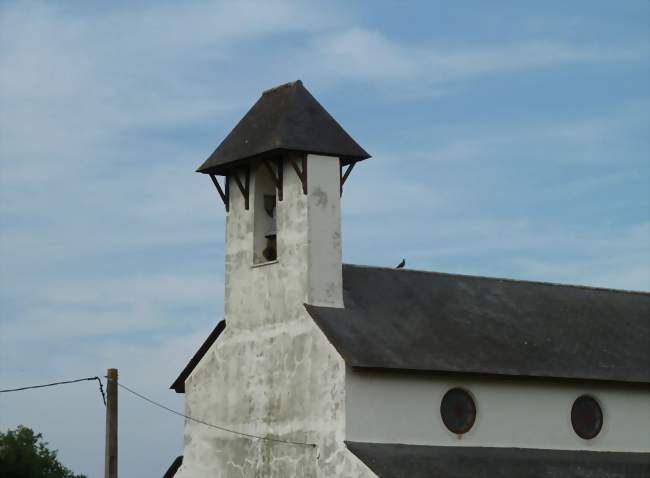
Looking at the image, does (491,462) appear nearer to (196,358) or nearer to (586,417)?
(586,417)

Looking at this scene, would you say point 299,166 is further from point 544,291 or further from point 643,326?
point 643,326

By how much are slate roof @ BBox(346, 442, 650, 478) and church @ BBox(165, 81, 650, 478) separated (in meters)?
0.05

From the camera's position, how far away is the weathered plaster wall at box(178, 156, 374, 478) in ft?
115

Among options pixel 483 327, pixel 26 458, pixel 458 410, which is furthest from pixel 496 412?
pixel 26 458

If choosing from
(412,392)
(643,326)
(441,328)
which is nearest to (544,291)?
(643,326)

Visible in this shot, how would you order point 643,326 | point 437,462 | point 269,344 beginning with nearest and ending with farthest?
point 437,462 → point 269,344 → point 643,326

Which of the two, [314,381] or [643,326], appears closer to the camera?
[314,381]

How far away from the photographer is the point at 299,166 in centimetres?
3762

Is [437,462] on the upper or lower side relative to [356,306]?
lower

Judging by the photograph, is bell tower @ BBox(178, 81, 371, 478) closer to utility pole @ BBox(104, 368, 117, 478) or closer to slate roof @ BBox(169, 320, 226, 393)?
slate roof @ BBox(169, 320, 226, 393)

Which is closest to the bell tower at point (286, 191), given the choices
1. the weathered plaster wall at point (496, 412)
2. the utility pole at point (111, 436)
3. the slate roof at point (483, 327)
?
the slate roof at point (483, 327)

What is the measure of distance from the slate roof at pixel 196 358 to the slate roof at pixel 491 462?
674 centimetres

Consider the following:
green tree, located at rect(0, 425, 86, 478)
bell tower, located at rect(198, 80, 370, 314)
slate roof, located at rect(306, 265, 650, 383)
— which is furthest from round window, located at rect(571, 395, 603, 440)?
green tree, located at rect(0, 425, 86, 478)

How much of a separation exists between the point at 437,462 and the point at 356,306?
15.8ft
